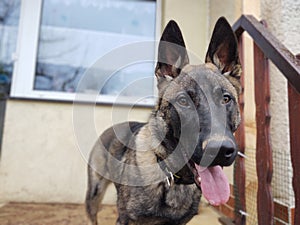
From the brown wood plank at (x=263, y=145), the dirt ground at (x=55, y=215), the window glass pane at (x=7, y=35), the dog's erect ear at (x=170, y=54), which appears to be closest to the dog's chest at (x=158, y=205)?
the brown wood plank at (x=263, y=145)

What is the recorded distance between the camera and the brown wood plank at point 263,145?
1291 millimetres

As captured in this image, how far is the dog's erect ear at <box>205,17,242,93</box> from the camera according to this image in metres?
1.17

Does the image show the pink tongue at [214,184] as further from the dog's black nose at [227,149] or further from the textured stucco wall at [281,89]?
the textured stucco wall at [281,89]

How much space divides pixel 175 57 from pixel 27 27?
1.93m

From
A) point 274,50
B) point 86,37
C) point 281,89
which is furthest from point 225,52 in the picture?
point 86,37

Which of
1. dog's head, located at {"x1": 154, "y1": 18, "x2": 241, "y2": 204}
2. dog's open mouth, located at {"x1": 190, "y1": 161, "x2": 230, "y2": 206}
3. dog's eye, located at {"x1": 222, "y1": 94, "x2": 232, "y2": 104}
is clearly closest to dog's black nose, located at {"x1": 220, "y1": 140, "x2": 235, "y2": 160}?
dog's head, located at {"x1": 154, "y1": 18, "x2": 241, "y2": 204}

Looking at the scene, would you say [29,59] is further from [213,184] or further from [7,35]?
[213,184]

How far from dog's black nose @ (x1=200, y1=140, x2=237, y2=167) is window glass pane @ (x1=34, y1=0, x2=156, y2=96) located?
1.64 meters

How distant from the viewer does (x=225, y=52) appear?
4.00 feet

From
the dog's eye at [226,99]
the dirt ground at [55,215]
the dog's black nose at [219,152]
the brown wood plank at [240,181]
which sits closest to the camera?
the dog's black nose at [219,152]

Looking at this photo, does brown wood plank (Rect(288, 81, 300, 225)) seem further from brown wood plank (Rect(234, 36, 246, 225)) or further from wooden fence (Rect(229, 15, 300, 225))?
brown wood plank (Rect(234, 36, 246, 225))

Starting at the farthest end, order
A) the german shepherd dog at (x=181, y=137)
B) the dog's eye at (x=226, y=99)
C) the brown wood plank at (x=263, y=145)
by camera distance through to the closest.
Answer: the brown wood plank at (x=263, y=145) → the dog's eye at (x=226, y=99) → the german shepherd dog at (x=181, y=137)

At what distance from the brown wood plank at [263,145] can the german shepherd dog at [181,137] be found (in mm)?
340

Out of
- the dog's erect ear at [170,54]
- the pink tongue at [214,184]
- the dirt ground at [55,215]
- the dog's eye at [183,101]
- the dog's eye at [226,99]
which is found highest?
the dog's erect ear at [170,54]
